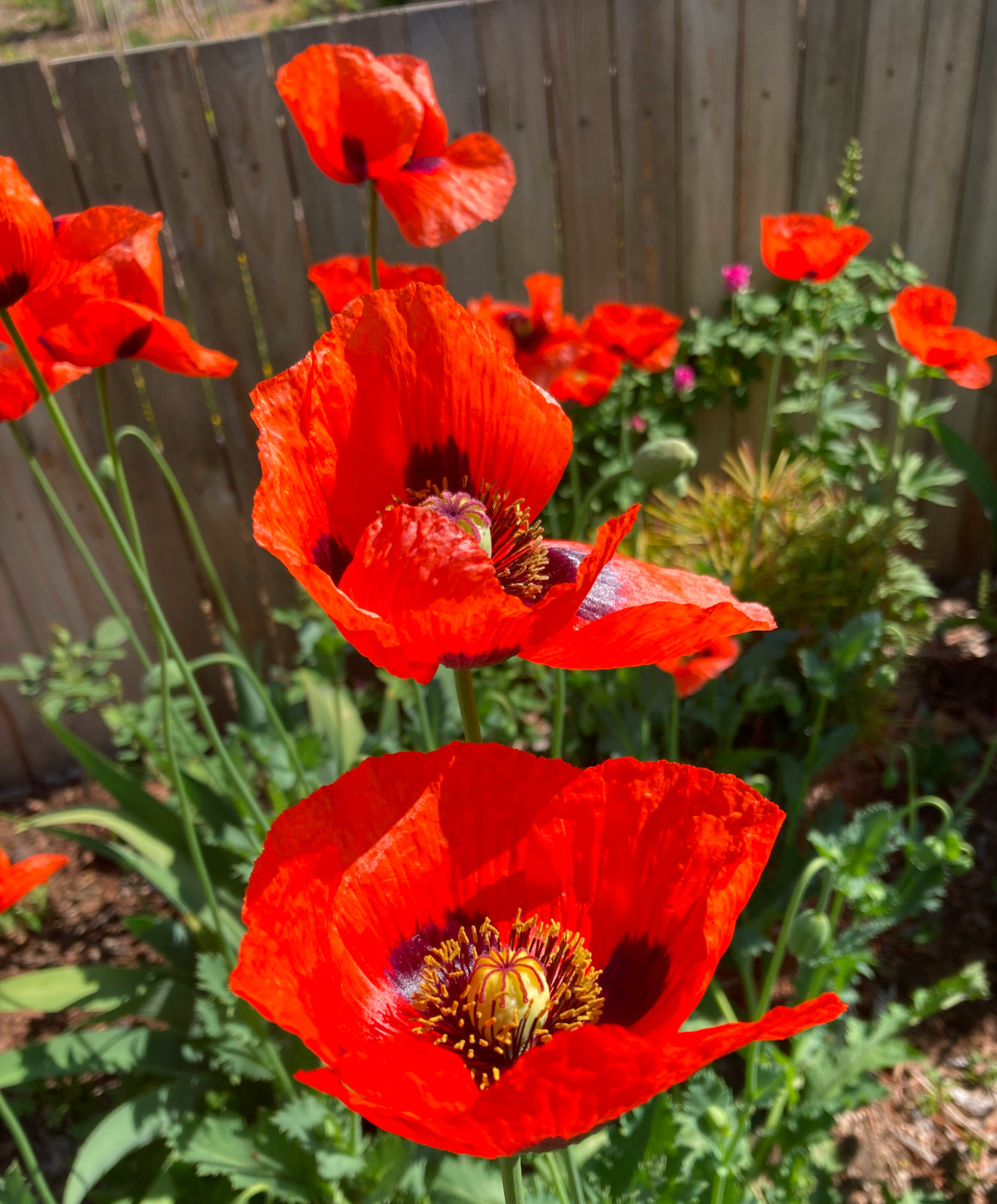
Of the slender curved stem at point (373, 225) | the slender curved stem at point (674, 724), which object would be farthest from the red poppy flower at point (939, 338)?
the slender curved stem at point (373, 225)

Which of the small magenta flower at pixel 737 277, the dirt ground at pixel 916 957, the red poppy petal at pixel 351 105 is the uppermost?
the red poppy petal at pixel 351 105

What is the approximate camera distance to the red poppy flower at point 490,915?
0.56 metres

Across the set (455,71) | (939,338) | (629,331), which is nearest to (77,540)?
(629,331)

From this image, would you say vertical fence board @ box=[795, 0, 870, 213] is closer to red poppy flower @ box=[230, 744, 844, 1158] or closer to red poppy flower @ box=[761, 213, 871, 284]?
red poppy flower @ box=[761, 213, 871, 284]

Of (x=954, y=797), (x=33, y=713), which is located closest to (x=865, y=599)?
(x=954, y=797)

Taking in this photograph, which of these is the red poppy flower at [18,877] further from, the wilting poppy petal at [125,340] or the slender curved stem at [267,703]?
the wilting poppy petal at [125,340]

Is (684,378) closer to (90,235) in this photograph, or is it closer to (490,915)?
(90,235)

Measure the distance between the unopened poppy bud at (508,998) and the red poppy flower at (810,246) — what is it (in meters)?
1.89

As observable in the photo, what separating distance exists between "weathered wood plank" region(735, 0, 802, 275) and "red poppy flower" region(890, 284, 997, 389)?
1390 millimetres

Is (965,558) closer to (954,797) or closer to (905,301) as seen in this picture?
(954,797)

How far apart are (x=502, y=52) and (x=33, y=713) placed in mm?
2736

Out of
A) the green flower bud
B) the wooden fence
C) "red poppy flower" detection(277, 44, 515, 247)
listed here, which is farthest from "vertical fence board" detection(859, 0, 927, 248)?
the green flower bud

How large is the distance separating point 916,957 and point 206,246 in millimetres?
2926

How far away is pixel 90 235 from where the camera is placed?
0.94m
